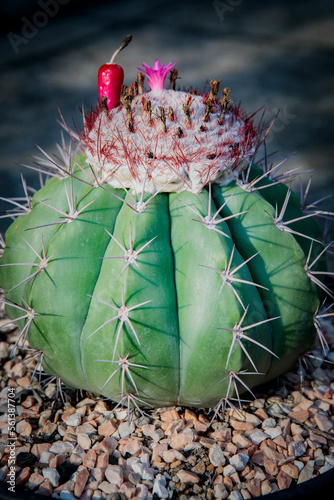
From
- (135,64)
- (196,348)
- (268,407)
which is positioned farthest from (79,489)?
(135,64)

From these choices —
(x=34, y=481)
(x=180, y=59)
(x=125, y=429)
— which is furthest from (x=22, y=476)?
(x=180, y=59)

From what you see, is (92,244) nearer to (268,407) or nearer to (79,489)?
(79,489)

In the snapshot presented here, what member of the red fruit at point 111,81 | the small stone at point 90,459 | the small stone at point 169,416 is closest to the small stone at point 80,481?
the small stone at point 90,459

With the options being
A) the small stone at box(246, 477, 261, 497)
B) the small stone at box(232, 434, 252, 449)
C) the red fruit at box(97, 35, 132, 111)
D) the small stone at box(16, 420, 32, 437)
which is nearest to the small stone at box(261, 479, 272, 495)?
the small stone at box(246, 477, 261, 497)

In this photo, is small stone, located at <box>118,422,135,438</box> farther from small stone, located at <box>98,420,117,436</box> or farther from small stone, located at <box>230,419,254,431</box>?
small stone, located at <box>230,419,254,431</box>

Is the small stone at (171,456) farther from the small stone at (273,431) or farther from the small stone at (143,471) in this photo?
the small stone at (273,431)

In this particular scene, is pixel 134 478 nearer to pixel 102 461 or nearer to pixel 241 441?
pixel 102 461
